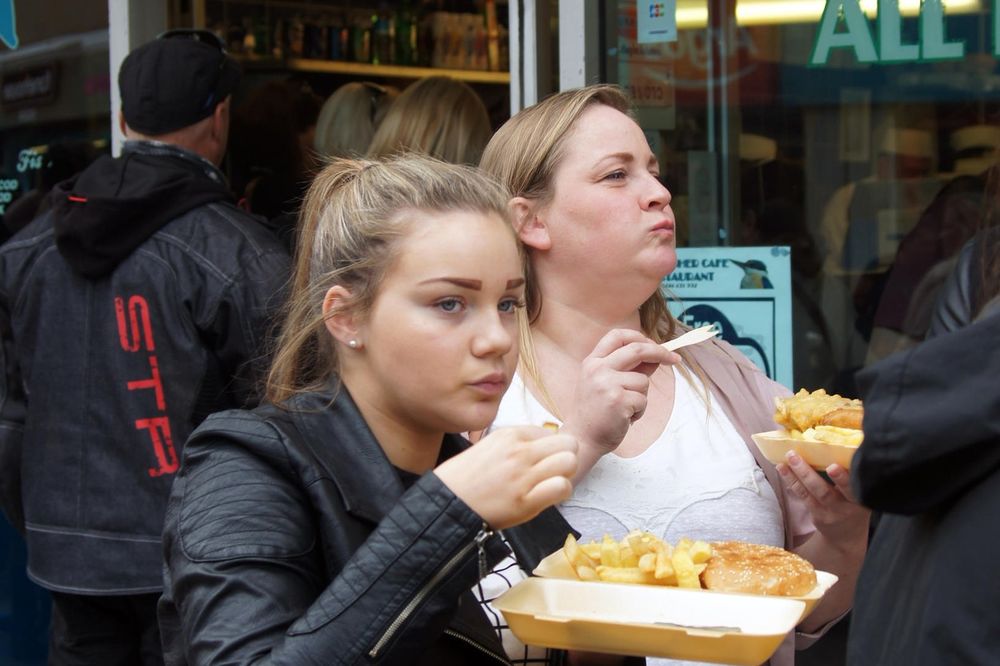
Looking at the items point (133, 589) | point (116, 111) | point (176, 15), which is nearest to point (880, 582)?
point (133, 589)

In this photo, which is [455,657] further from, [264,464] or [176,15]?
[176,15]

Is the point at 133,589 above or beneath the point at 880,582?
beneath

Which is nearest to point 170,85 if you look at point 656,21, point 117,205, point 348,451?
point 117,205

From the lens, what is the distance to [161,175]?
341cm

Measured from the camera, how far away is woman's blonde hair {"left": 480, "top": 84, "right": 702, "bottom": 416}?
8.39 ft

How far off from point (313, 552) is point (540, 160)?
109 cm

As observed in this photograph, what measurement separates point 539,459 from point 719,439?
897 millimetres

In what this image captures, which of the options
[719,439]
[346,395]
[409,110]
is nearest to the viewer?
[346,395]

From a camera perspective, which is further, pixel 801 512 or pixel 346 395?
pixel 801 512

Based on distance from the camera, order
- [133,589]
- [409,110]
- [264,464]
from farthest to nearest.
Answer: [409,110] < [133,589] < [264,464]

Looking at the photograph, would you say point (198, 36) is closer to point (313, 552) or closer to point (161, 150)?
point (161, 150)

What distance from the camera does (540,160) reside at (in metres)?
2.57

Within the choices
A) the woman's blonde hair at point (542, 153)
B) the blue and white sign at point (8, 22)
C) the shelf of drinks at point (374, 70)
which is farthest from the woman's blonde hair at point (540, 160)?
the shelf of drinks at point (374, 70)

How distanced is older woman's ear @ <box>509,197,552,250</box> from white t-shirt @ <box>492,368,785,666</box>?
0.97 ft
